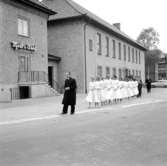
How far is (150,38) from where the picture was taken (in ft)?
249

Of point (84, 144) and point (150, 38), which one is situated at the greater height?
point (150, 38)

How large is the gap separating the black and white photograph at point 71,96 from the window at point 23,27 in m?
0.06

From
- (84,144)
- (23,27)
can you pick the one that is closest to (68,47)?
(23,27)

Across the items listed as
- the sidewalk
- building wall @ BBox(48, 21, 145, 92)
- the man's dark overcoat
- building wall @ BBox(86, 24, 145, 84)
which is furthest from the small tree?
the man's dark overcoat

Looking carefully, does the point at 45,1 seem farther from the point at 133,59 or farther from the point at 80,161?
the point at 80,161

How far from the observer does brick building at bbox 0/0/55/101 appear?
2062 cm

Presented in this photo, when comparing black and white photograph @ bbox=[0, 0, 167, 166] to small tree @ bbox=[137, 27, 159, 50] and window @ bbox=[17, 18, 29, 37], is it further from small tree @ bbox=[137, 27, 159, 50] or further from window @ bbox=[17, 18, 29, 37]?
small tree @ bbox=[137, 27, 159, 50]

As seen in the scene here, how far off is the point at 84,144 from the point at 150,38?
73.0m

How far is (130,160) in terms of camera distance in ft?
16.9

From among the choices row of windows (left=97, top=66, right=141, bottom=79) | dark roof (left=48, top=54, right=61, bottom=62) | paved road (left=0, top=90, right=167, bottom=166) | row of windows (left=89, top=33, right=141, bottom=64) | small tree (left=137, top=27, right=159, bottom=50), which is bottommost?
paved road (left=0, top=90, right=167, bottom=166)

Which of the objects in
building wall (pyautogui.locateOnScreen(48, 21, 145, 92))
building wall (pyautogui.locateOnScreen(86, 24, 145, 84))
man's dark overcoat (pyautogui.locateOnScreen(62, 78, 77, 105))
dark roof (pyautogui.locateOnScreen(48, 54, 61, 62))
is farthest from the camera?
building wall (pyautogui.locateOnScreen(86, 24, 145, 84))

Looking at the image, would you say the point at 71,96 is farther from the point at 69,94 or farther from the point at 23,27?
the point at 23,27

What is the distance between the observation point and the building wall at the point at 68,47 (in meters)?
29.3

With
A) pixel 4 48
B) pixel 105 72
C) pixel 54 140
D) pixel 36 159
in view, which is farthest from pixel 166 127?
pixel 105 72
